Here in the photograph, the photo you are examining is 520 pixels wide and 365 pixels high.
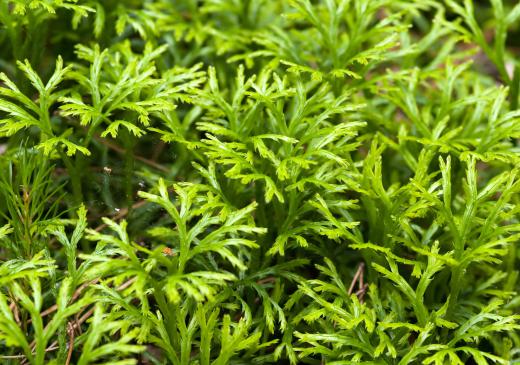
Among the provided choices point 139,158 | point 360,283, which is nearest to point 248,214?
point 360,283

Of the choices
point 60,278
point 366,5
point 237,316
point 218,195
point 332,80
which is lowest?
point 237,316

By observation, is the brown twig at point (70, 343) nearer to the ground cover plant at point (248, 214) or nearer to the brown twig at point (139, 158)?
the ground cover plant at point (248, 214)

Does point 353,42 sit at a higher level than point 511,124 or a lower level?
higher

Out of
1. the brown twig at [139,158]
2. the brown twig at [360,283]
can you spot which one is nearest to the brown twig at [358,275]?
the brown twig at [360,283]

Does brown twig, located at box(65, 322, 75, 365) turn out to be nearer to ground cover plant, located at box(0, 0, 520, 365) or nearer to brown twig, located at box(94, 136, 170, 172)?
ground cover plant, located at box(0, 0, 520, 365)

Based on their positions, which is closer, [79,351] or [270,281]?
[79,351]

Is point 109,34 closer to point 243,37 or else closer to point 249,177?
point 243,37

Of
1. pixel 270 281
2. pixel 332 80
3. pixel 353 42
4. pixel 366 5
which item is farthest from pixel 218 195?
pixel 366 5

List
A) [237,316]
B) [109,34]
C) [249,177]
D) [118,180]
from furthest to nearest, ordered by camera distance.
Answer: [109,34] → [118,180] → [237,316] → [249,177]
